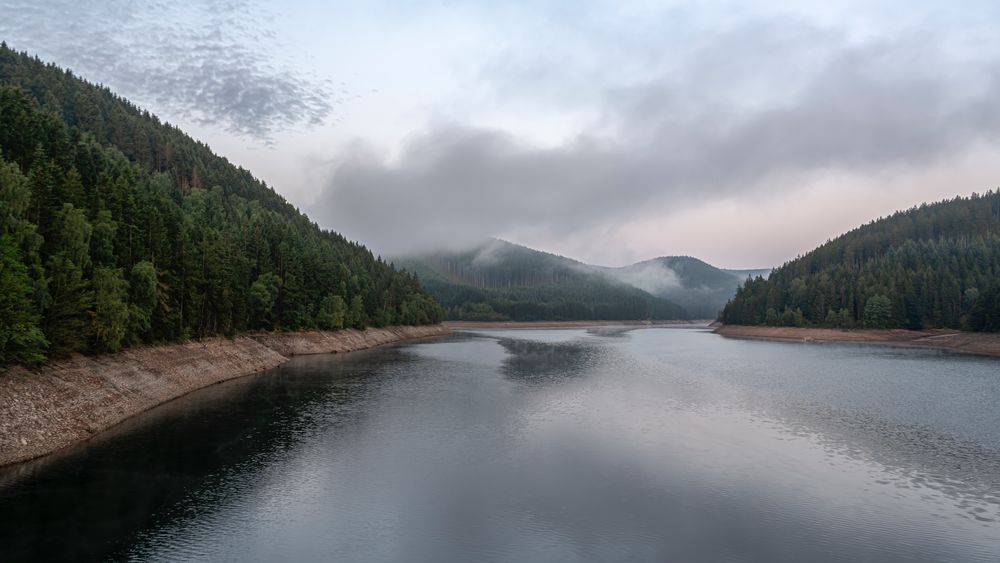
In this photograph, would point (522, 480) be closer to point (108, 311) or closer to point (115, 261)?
point (108, 311)

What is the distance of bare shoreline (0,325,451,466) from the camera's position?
28.3 m

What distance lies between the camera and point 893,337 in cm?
13850

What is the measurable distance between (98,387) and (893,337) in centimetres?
16604

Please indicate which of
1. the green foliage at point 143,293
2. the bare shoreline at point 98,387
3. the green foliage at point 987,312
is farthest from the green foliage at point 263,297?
the green foliage at point 987,312

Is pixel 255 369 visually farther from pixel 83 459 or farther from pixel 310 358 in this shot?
pixel 83 459

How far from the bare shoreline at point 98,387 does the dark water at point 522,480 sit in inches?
57.2

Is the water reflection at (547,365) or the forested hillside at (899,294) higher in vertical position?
the forested hillside at (899,294)

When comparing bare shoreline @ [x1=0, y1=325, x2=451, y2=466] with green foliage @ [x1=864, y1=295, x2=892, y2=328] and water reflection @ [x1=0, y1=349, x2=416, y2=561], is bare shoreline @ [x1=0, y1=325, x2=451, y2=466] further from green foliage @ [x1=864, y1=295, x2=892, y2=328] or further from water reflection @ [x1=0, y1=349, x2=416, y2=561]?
green foliage @ [x1=864, y1=295, x2=892, y2=328]

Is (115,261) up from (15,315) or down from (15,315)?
up

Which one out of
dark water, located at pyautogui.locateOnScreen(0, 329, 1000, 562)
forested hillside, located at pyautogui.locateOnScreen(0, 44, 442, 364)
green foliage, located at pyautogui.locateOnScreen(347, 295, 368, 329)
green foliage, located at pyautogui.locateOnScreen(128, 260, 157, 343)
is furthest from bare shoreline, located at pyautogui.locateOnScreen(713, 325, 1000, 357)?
green foliage, located at pyautogui.locateOnScreen(128, 260, 157, 343)

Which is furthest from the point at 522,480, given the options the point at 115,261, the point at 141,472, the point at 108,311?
the point at 115,261

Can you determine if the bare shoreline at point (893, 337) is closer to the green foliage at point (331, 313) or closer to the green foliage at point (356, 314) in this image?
the green foliage at point (356, 314)

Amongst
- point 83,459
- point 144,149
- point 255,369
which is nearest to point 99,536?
point 83,459

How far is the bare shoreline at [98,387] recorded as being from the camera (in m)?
28.3
